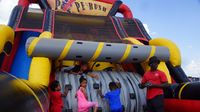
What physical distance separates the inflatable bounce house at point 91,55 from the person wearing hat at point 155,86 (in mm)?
295

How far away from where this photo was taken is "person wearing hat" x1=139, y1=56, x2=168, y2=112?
426 centimetres

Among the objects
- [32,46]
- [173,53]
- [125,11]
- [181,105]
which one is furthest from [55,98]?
[125,11]

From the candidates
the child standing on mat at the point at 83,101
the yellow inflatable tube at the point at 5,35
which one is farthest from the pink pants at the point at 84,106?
A: the yellow inflatable tube at the point at 5,35

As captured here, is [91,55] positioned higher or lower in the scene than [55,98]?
higher

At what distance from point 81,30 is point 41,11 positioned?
1.16 meters

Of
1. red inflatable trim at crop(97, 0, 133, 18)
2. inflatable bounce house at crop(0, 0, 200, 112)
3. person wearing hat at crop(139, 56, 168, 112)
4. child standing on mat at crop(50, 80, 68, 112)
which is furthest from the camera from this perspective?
red inflatable trim at crop(97, 0, 133, 18)

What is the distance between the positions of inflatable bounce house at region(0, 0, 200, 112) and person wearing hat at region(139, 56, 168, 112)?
29 cm

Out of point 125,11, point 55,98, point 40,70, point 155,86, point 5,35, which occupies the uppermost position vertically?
point 125,11

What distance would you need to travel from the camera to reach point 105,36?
6.37 metres

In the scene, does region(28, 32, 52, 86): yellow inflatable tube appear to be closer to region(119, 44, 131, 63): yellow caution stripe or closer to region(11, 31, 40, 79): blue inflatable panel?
region(11, 31, 40, 79): blue inflatable panel

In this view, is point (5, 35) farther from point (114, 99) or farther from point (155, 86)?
point (155, 86)

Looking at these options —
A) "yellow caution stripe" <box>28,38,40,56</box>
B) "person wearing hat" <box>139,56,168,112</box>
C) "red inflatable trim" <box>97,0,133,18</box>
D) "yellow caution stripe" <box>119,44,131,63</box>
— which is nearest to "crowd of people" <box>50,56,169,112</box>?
"person wearing hat" <box>139,56,168,112</box>

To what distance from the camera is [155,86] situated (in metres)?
4.24

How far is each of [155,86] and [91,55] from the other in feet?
3.67
